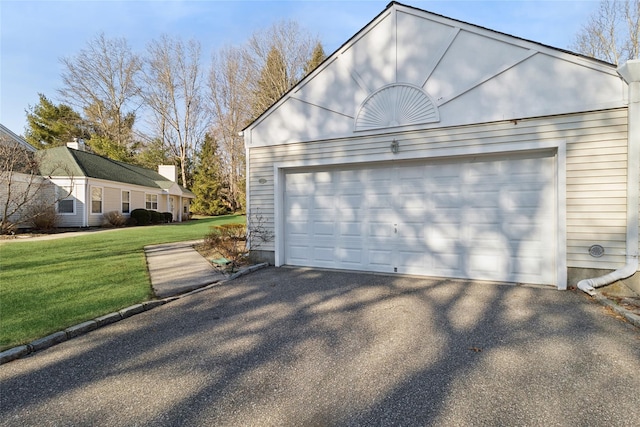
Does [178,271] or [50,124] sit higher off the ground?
[50,124]

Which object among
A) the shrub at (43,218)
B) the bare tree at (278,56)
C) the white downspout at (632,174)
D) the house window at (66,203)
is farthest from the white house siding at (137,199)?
the white downspout at (632,174)

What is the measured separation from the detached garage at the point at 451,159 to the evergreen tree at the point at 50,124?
1332 inches

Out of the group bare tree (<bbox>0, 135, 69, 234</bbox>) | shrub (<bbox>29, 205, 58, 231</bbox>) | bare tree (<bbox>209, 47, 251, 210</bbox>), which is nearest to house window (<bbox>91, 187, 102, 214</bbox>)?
bare tree (<bbox>0, 135, 69, 234</bbox>)

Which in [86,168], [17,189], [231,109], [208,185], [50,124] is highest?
[231,109]

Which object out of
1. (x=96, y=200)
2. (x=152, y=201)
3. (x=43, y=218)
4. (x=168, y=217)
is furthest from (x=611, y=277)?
(x=152, y=201)

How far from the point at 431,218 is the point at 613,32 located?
57.4ft

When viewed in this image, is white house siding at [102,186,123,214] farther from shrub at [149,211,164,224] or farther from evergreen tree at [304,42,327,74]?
evergreen tree at [304,42,327,74]

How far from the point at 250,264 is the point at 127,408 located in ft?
16.5

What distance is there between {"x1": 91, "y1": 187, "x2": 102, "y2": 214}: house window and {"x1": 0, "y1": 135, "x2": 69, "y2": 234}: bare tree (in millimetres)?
1917

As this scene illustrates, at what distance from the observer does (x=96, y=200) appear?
1758cm

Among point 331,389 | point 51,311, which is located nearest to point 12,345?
point 51,311

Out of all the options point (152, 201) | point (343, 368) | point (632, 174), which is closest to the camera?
point (343, 368)

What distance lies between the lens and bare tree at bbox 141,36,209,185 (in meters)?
31.1

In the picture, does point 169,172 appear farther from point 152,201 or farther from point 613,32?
point 613,32
